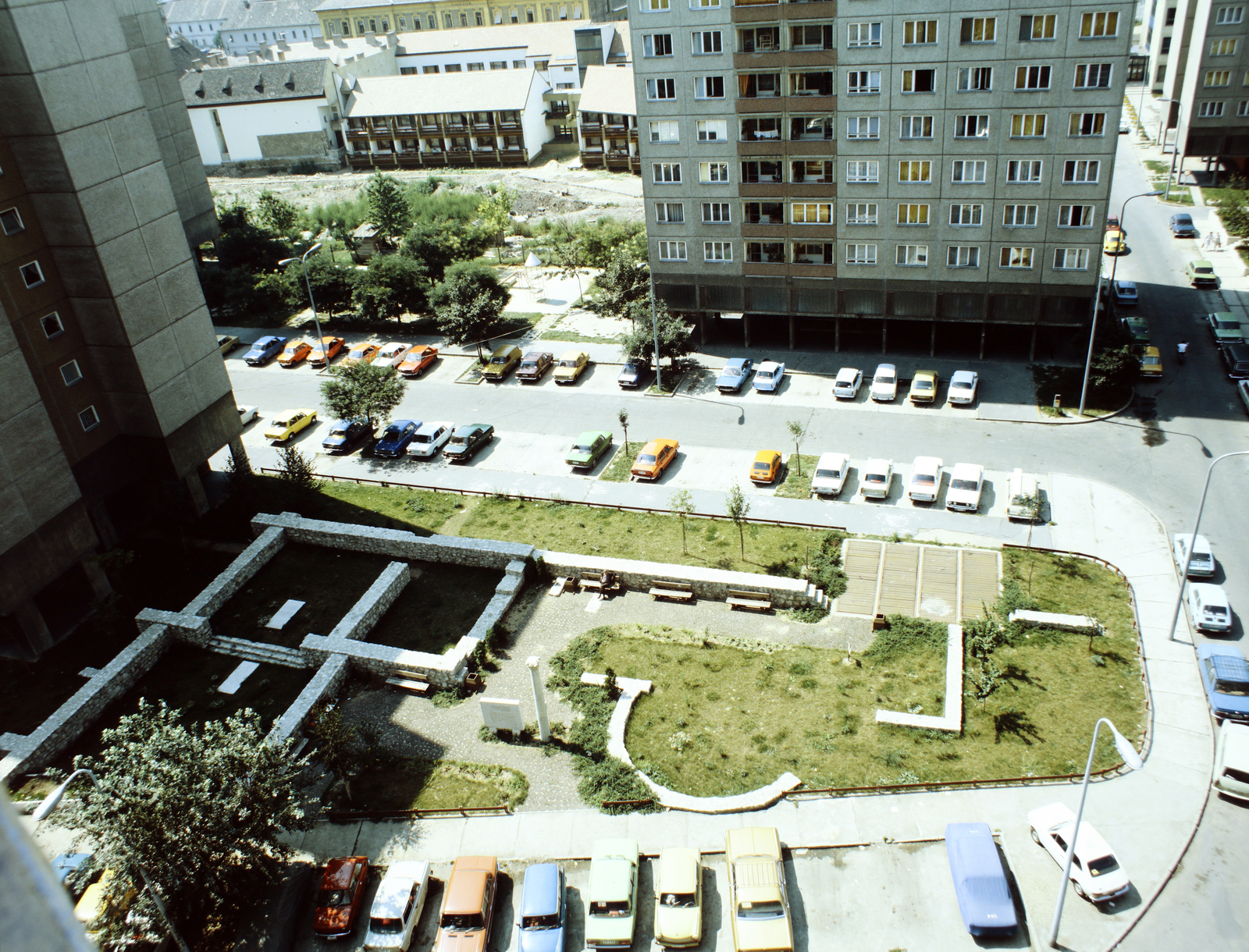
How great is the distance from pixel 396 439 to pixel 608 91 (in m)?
67.7

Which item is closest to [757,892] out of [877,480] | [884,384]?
[877,480]

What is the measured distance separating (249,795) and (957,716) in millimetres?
24109

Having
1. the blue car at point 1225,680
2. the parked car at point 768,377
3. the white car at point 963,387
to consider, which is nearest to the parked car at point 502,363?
the parked car at point 768,377

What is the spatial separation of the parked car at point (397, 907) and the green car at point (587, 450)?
2648cm

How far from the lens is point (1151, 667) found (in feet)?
116

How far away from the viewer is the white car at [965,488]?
45062 mm

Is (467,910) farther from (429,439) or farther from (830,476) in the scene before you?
(429,439)

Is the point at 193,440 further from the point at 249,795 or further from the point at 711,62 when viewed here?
the point at 711,62

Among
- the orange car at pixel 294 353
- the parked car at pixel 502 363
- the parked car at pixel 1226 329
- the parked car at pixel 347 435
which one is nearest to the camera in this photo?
the parked car at pixel 347 435

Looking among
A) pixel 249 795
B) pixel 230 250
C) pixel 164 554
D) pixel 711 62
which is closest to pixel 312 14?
pixel 230 250

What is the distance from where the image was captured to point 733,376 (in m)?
58.2

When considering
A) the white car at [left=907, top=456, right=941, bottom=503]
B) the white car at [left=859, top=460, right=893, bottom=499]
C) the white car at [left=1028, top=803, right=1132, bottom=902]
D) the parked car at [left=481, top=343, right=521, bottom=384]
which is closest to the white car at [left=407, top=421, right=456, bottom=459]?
the parked car at [left=481, top=343, right=521, bottom=384]

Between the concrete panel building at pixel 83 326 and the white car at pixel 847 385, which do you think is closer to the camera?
the concrete panel building at pixel 83 326

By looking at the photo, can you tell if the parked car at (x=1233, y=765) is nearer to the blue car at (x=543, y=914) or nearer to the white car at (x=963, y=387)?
the blue car at (x=543, y=914)
